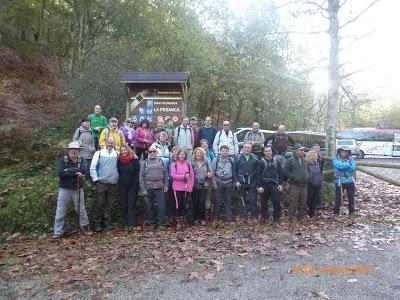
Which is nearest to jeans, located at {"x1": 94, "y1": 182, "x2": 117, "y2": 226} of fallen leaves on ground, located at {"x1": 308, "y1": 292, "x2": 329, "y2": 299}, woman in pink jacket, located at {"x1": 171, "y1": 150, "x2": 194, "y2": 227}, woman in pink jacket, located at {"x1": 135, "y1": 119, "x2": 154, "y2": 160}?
woman in pink jacket, located at {"x1": 171, "y1": 150, "x2": 194, "y2": 227}

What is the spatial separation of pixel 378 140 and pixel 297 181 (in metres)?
28.8

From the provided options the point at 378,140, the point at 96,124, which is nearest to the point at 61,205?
the point at 96,124

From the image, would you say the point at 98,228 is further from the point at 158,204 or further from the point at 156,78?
the point at 156,78

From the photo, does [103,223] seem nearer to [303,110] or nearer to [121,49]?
[303,110]

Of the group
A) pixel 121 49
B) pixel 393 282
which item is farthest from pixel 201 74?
pixel 393 282

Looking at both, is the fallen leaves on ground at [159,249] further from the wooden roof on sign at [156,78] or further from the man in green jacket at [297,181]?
the wooden roof on sign at [156,78]

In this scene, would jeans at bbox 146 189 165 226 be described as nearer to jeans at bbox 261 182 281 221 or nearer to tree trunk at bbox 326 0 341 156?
jeans at bbox 261 182 281 221

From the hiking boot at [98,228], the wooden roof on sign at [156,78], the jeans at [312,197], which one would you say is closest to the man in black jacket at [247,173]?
the jeans at [312,197]

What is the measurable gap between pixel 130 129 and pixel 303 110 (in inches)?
244

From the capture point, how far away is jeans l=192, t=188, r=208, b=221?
8656mm

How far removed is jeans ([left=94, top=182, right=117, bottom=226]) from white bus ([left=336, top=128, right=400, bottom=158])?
29.2 metres

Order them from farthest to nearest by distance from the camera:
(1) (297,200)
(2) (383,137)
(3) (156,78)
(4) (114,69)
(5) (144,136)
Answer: (2) (383,137) < (4) (114,69) < (3) (156,78) < (5) (144,136) < (1) (297,200)

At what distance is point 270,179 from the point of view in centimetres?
855

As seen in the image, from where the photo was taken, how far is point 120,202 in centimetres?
858
